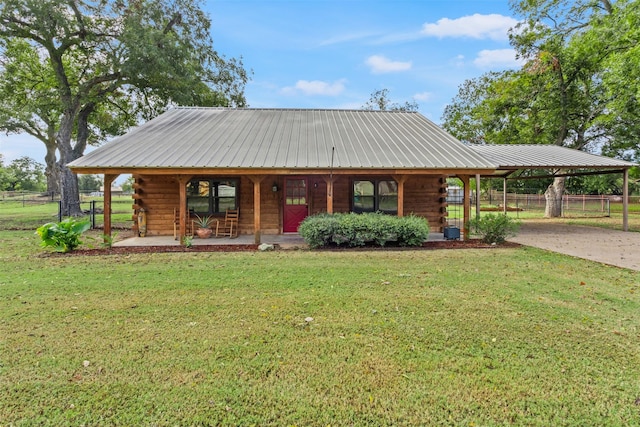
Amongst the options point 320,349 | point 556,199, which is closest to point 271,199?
point 320,349

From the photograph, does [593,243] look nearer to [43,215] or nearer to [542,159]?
[542,159]

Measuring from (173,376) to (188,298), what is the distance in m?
2.05

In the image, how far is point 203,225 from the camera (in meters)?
10.7

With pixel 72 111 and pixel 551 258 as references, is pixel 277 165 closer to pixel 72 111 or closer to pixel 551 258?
pixel 551 258

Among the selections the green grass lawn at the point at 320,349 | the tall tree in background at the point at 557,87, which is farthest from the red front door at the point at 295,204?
the tall tree in background at the point at 557,87

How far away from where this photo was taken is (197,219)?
438 inches

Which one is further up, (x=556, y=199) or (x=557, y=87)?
(x=557, y=87)

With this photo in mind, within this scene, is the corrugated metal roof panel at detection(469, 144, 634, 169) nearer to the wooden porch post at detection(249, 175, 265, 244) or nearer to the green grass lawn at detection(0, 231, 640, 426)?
the green grass lawn at detection(0, 231, 640, 426)

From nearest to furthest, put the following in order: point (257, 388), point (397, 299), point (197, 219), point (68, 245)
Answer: point (257, 388) < point (397, 299) < point (68, 245) < point (197, 219)

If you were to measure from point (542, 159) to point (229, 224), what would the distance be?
37.1 feet

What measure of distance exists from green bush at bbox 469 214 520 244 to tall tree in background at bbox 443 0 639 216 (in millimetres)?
13023

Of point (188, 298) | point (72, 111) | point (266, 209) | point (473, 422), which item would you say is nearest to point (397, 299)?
point (473, 422)

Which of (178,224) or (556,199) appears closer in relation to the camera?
(178,224)

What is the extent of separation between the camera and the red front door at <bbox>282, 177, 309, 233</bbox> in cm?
1142
